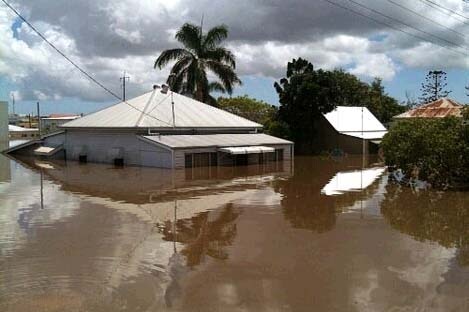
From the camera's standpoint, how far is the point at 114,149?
3878 cm

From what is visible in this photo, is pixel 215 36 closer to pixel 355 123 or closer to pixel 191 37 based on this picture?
pixel 191 37

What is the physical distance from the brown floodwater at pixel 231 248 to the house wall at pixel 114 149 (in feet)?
28.2

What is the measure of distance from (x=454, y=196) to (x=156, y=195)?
1277cm

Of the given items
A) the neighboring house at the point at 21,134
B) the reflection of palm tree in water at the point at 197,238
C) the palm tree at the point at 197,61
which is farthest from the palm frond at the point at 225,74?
the neighboring house at the point at 21,134

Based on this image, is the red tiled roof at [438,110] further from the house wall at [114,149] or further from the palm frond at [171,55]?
the house wall at [114,149]

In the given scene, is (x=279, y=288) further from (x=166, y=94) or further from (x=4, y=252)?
(x=166, y=94)

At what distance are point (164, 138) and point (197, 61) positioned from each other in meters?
12.1

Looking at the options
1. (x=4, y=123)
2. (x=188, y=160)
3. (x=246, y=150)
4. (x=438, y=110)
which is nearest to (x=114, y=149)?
(x=188, y=160)

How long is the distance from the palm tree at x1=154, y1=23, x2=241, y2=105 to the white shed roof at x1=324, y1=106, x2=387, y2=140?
10.7m

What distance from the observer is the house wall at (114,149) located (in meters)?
34.9

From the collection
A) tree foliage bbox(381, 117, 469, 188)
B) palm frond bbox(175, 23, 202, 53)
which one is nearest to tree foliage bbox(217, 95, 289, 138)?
palm frond bbox(175, 23, 202, 53)

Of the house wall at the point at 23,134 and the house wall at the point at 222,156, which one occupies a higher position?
the house wall at the point at 23,134

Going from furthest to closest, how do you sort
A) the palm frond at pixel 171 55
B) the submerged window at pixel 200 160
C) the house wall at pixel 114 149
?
1. the palm frond at pixel 171 55
2. the house wall at pixel 114 149
3. the submerged window at pixel 200 160

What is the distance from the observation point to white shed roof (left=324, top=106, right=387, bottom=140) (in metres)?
50.5
